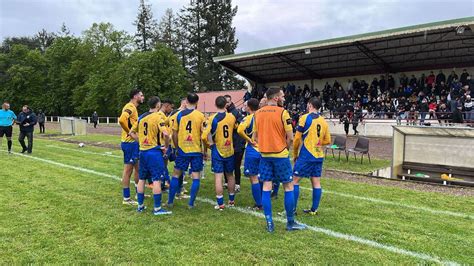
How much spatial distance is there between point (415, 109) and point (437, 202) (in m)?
18.1

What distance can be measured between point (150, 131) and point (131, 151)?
99 centimetres

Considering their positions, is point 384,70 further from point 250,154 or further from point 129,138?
point 129,138

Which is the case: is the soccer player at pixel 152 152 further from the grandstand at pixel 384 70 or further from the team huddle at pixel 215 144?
the grandstand at pixel 384 70

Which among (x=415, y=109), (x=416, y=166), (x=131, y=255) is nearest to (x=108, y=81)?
(x=415, y=109)

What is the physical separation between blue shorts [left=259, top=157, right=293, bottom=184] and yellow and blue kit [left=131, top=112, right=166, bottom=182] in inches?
73.8

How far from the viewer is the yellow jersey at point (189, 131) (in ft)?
21.0

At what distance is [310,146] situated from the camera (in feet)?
19.9

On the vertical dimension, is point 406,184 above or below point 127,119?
below

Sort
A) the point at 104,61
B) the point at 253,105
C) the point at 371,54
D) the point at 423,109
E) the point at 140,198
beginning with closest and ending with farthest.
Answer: the point at 140,198 → the point at 253,105 → the point at 423,109 → the point at 371,54 → the point at 104,61

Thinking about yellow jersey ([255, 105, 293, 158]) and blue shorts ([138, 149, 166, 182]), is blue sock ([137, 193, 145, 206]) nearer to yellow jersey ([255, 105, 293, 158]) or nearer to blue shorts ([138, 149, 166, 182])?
blue shorts ([138, 149, 166, 182])

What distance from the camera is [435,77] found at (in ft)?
83.3

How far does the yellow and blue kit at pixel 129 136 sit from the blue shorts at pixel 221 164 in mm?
1564

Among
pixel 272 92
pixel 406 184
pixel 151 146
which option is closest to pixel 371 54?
pixel 406 184

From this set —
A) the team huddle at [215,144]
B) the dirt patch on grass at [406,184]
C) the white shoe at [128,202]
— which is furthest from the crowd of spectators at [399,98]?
the white shoe at [128,202]
